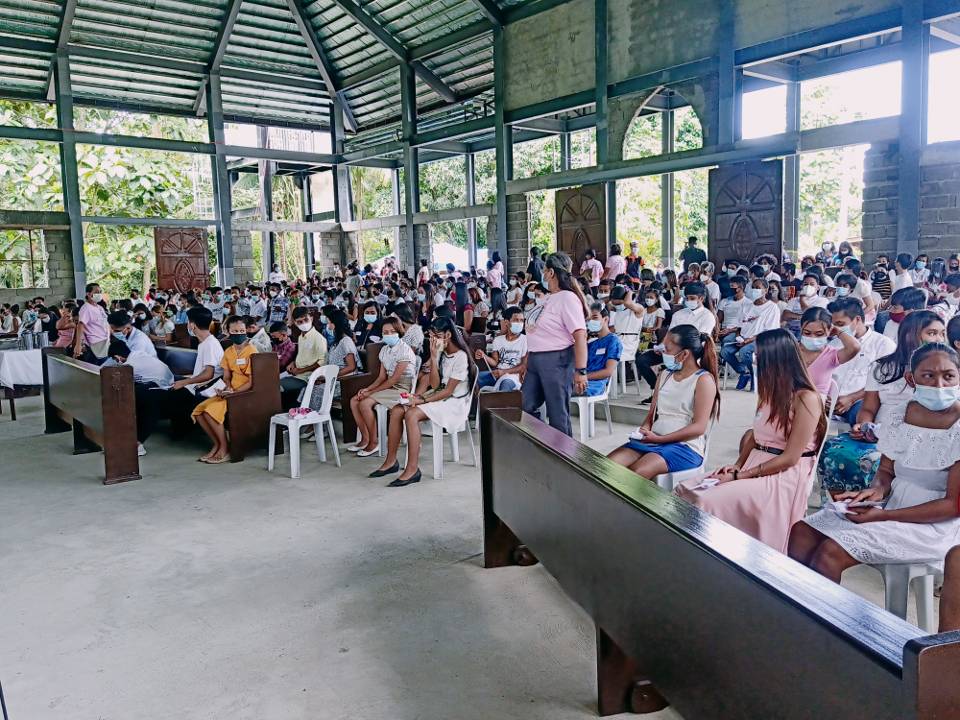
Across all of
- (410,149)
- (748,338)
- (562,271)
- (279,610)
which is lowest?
(279,610)

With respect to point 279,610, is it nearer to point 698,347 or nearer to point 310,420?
point 698,347

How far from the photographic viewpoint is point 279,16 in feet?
55.5

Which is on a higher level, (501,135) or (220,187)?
(501,135)

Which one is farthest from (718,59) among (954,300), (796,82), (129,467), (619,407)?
(129,467)

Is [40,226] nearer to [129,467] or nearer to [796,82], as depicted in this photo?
[129,467]

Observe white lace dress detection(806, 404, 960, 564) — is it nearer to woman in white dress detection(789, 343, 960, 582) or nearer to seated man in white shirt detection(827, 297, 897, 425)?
woman in white dress detection(789, 343, 960, 582)

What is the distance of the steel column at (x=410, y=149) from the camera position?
1706 centimetres

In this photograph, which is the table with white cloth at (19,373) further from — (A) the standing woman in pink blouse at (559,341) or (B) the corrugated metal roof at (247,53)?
(B) the corrugated metal roof at (247,53)

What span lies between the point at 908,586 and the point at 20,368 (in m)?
9.25

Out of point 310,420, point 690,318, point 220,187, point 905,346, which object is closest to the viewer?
point 905,346

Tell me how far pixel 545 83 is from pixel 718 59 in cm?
360

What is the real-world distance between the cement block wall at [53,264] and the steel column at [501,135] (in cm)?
883

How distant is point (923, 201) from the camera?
9984 millimetres

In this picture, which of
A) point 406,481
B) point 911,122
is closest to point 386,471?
point 406,481
